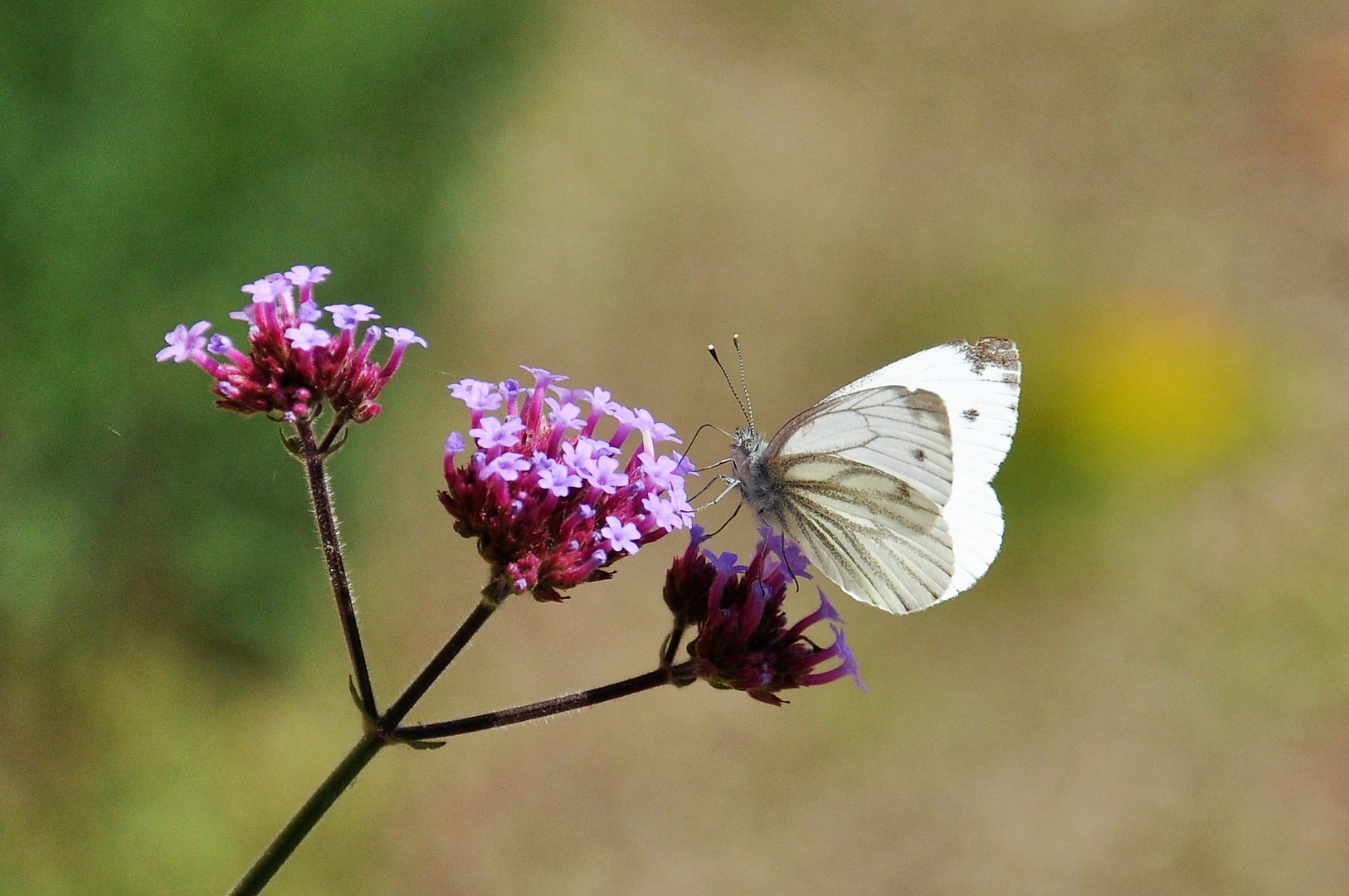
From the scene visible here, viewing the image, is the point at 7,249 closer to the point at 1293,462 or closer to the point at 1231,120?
the point at 1293,462

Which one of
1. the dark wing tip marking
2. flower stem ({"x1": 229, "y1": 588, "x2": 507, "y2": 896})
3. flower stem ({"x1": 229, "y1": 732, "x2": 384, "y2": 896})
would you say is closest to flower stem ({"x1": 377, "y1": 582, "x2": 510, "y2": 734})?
flower stem ({"x1": 229, "y1": 588, "x2": 507, "y2": 896})

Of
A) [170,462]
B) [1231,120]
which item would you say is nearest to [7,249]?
[170,462]

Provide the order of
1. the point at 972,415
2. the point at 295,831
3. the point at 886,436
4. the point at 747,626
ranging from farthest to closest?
the point at 972,415
the point at 886,436
the point at 747,626
the point at 295,831

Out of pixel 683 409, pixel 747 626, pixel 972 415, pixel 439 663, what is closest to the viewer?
pixel 439 663

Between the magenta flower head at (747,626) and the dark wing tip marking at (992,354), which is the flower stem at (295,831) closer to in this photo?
the magenta flower head at (747,626)

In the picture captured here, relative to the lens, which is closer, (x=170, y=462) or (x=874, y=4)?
(x=170, y=462)

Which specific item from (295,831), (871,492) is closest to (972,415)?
(871,492)

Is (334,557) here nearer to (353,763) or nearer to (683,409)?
(353,763)
